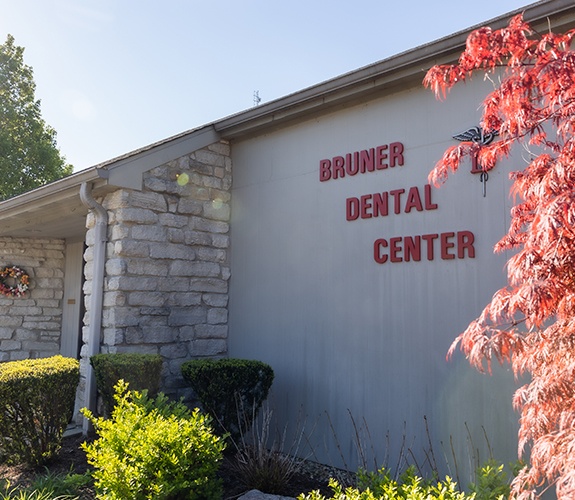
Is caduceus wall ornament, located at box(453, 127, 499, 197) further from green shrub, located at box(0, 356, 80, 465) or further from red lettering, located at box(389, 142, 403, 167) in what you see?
green shrub, located at box(0, 356, 80, 465)

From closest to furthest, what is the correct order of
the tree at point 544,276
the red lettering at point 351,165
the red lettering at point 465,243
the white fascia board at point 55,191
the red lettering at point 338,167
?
1. the tree at point 544,276
2. the red lettering at point 465,243
3. the red lettering at point 351,165
4. the red lettering at point 338,167
5. the white fascia board at point 55,191

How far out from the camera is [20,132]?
51.8 ft

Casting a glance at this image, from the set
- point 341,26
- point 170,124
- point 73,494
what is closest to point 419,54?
point 341,26

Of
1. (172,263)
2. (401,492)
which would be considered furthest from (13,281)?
(401,492)

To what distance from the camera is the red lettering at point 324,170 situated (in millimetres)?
5883

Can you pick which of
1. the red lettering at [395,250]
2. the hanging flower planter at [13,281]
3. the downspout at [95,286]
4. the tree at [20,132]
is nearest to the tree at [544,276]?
the red lettering at [395,250]

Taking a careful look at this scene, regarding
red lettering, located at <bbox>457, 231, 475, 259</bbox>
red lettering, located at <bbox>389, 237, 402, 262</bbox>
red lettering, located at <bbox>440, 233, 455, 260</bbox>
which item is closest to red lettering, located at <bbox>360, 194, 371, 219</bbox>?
red lettering, located at <bbox>389, 237, 402, 262</bbox>

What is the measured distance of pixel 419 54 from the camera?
16.0 ft

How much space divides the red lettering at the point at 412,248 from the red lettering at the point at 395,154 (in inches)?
30.0

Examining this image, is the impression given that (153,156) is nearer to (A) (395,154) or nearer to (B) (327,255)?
(B) (327,255)

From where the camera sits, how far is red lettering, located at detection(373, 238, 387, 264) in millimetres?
5295

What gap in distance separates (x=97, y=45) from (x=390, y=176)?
4896mm

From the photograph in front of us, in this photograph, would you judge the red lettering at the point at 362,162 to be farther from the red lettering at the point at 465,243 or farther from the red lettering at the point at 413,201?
the red lettering at the point at 465,243

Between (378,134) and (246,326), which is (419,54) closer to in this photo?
(378,134)
